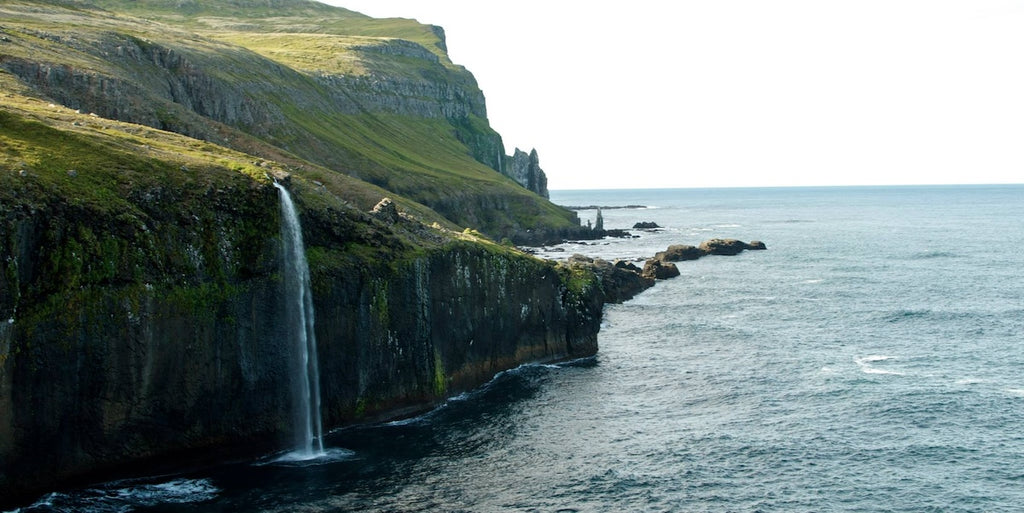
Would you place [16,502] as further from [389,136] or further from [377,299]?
[389,136]

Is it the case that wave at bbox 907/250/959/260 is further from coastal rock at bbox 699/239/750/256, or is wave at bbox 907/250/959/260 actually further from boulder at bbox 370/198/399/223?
boulder at bbox 370/198/399/223

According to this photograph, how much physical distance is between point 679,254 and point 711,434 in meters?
97.6

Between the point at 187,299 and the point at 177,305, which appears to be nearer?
the point at 177,305

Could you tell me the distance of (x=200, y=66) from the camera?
410 feet

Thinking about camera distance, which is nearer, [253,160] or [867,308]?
[253,160]

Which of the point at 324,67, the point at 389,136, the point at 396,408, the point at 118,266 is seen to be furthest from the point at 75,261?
the point at 324,67

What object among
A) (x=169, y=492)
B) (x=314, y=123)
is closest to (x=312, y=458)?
(x=169, y=492)

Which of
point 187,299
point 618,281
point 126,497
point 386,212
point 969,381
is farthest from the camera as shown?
point 618,281

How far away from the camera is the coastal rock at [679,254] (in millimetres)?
149000

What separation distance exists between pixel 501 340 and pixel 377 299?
15320 mm

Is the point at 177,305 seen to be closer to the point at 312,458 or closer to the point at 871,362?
the point at 312,458

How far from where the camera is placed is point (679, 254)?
14988cm

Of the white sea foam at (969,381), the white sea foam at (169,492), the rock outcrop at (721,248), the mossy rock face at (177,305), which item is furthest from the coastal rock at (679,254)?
the white sea foam at (169,492)

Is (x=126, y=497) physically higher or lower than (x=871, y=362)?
higher
